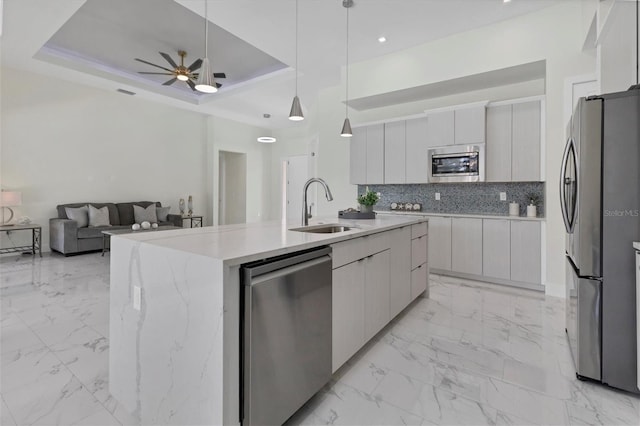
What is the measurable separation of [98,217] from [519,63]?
22.5 ft

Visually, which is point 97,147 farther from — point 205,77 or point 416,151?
point 416,151

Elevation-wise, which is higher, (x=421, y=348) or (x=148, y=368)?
(x=148, y=368)

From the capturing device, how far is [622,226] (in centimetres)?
173

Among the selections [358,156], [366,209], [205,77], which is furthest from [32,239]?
[366,209]

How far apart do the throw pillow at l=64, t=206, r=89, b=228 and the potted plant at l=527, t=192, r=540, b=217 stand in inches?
272

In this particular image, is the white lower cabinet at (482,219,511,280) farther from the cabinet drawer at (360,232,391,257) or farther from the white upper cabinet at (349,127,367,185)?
the cabinet drawer at (360,232,391,257)

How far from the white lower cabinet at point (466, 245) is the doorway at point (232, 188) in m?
6.19

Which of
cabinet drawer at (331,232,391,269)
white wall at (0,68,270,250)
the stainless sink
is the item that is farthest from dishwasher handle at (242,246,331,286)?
white wall at (0,68,270,250)

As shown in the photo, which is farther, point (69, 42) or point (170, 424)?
point (69, 42)

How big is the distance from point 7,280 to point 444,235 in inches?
219

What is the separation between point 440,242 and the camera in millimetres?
4254

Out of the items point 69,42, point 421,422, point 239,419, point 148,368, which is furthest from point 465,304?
point 69,42

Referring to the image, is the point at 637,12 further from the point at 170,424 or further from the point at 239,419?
the point at 170,424

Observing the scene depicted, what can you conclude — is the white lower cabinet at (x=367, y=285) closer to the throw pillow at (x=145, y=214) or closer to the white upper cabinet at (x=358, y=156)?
the white upper cabinet at (x=358, y=156)
